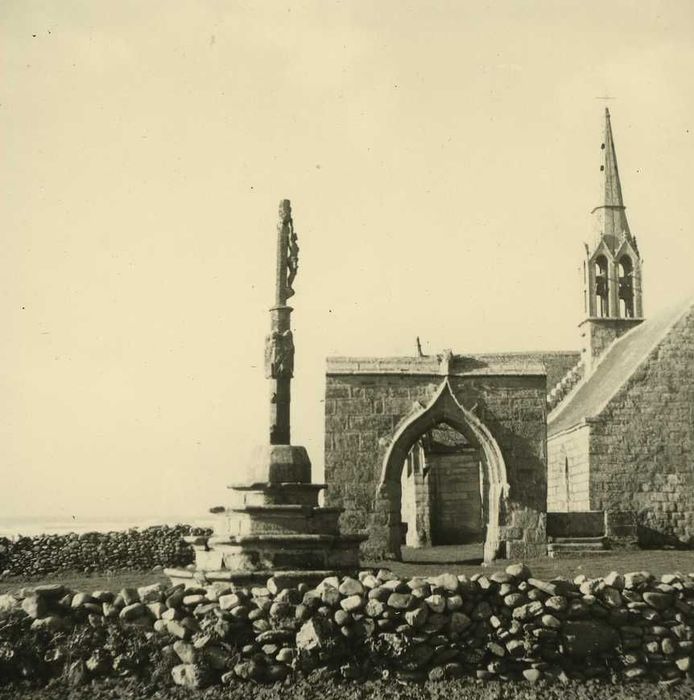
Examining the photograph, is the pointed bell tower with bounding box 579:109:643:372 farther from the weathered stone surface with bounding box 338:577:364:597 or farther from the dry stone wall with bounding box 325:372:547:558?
the weathered stone surface with bounding box 338:577:364:597

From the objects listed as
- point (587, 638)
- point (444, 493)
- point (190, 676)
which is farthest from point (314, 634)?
point (444, 493)

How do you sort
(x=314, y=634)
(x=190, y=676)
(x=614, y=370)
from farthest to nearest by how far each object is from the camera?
(x=614, y=370)
(x=314, y=634)
(x=190, y=676)

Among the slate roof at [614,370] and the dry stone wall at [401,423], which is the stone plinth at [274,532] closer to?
the dry stone wall at [401,423]

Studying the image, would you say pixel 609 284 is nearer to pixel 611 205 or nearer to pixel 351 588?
pixel 611 205

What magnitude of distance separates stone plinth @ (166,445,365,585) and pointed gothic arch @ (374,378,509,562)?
8348mm

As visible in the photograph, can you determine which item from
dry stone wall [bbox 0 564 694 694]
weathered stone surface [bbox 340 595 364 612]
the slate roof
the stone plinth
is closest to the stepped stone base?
the slate roof

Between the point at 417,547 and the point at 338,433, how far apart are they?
973 centimetres

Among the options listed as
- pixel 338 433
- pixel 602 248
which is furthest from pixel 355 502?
pixel 602 248

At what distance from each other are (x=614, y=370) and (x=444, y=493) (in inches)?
267

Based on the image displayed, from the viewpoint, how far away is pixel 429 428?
21766 millimetres

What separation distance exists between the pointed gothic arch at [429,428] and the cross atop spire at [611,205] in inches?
631

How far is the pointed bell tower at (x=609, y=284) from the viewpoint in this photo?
3475 cm

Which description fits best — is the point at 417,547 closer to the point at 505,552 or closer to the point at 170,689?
the point at 505,552

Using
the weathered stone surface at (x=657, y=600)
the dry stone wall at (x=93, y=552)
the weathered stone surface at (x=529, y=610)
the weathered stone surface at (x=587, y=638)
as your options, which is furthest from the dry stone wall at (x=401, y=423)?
the weathered stone surface at (x=529, y=610)
